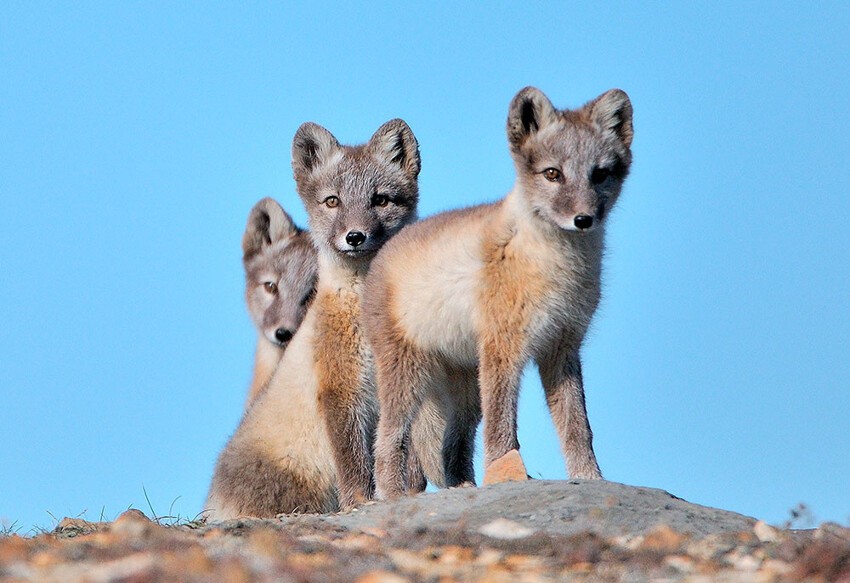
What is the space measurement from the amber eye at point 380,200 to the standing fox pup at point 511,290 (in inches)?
39.8

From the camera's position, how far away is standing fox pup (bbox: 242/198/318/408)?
32.6ft

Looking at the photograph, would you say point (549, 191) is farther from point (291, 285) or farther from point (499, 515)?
point (291, 285)

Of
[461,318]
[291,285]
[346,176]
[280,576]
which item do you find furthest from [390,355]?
[280,576]

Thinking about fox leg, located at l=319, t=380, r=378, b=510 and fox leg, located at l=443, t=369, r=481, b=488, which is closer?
fox leg, located at l=443, t=369, r=481, b=488

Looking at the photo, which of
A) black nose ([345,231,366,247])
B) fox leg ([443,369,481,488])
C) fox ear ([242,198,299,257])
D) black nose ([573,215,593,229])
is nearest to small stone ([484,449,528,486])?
fox leg ([443,369,481,488])

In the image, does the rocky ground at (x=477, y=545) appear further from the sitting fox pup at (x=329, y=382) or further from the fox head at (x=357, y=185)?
the fox head at (x=357, y=185)

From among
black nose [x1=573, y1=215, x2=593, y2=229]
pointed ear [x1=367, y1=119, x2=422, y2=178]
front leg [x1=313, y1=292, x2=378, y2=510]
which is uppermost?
pointed ear [x1=367, y1=119, x2=422, y2=178]

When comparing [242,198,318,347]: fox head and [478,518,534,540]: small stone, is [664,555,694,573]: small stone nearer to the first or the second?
[478,518,534,540]: small stone

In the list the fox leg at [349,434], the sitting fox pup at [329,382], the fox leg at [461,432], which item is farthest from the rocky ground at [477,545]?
the sitting fox pup at [329,382]

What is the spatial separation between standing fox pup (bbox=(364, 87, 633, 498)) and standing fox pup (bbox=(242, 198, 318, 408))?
2087 mm

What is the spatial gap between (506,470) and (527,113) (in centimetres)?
248

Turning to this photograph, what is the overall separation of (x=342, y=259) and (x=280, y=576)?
15.1 ft

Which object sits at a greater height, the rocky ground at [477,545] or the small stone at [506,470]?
the small stone at [506,470]

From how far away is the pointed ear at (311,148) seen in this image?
9.25 meters
